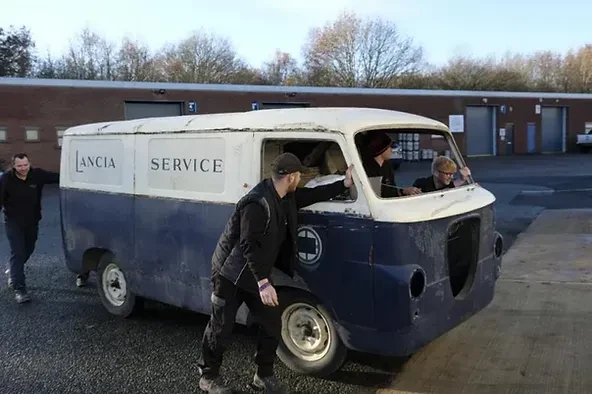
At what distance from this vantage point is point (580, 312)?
5.92m

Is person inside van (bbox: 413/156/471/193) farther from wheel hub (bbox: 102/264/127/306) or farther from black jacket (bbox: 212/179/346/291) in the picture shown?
wheel hub (bbox: 102/264/127/306)

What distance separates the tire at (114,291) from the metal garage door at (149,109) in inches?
945

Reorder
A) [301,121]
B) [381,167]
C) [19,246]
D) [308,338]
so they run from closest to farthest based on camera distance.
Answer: [301,121]
[308,338]
[381,167]
[19,246]

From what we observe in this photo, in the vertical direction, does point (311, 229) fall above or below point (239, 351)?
above

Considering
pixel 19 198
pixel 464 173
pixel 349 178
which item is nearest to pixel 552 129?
pixel 464 173

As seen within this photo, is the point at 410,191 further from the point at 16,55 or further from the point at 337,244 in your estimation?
the point at 16,55

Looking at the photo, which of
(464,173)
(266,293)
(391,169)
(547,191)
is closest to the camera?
(266,293)

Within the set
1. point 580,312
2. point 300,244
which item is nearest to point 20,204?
point 300,244

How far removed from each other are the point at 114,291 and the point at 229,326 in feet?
8.47

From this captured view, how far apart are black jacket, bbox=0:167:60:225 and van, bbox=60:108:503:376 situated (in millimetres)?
1247

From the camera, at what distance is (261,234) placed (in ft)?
12.4

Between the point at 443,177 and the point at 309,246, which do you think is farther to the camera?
the point at 443,177

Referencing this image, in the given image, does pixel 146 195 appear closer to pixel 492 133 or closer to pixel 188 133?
pixel 188 133

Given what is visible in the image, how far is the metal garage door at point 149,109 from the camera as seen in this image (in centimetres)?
2922
